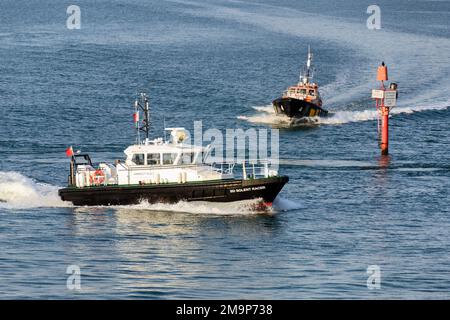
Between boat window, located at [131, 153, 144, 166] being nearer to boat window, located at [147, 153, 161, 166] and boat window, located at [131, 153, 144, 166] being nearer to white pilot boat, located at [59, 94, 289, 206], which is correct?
white pilot boat, located at [59, 94, 289, 206]

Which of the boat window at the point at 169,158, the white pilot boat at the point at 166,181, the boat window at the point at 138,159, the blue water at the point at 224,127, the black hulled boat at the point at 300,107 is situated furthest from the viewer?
the black hulled boat at the point at 300,107

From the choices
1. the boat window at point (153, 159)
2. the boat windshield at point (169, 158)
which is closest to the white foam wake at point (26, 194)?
the boat window at point (153, 159)

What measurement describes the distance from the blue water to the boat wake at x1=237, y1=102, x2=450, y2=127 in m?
0.34

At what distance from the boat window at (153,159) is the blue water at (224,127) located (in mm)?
2215

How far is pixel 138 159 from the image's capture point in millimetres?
55438

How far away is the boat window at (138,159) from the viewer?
5534 centimetres

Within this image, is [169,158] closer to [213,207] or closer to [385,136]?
[213,207]

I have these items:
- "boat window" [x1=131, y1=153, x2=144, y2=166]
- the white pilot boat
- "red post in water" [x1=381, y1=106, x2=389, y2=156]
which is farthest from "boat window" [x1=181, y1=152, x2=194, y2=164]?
"red post in water" [x1=381, y1=106, x2=389, y2=156]

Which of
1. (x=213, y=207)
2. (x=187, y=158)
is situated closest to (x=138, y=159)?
(x=187, y=158)

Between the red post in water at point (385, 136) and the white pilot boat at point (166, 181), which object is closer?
the white pilot boat at point (166, 181)

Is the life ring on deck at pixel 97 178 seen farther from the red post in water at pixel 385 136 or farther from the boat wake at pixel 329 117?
the boat wake at pixel 329 117

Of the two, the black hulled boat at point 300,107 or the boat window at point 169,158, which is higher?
the black hulled boat at point 300,107

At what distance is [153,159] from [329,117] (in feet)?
115
